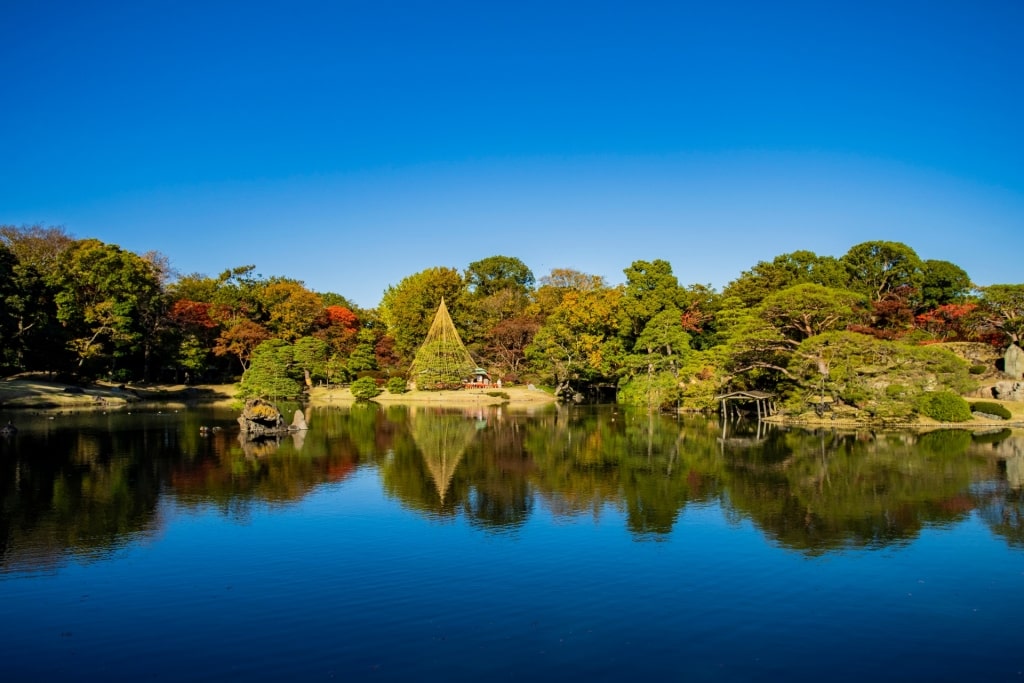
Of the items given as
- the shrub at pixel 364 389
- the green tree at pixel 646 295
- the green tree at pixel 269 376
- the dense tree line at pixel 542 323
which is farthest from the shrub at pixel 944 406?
the green tree at pixel 269 376

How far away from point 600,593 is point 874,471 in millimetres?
14710

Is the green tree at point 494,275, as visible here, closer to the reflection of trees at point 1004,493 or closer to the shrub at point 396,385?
the shrub at point 396,385

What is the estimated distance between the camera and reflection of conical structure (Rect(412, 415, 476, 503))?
23797 millimetres

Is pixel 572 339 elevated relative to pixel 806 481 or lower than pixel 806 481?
elevated

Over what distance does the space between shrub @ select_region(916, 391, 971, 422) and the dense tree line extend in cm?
67

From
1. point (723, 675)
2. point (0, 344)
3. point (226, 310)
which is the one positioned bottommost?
point (723, 675)

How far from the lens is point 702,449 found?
29.1 metres

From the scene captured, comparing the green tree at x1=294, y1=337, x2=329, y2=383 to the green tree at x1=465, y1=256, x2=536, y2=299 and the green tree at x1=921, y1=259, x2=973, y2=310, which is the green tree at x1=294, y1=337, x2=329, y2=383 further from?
the green tree at x1=921, y1=259, x2=973, y2=310

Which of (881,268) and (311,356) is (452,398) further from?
(881,268)

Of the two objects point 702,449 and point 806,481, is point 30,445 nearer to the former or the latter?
point 702,449

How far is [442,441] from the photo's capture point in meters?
32.3

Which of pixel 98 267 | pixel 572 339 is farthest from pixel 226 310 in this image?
pixel 572 339

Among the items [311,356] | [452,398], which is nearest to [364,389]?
[311,356]

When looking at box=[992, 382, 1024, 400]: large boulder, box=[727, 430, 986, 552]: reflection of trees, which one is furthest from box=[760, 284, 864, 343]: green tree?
box=[727, 430, 986, 552]: reflection of trees
